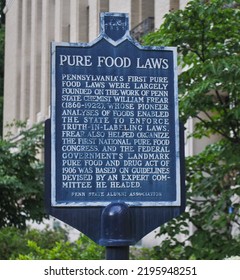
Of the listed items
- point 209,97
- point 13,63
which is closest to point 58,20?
point 13,63

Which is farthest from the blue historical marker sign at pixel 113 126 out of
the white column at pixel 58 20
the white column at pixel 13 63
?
the white column at pixel 13 63

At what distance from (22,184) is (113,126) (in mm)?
7710

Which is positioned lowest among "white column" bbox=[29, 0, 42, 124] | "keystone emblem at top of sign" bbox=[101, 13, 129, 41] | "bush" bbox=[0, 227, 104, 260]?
"bush" bbox=[0, 227, 104, 260]

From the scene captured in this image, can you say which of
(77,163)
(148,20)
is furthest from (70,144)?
(148,20)

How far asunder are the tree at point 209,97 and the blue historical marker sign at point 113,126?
5.70 feet

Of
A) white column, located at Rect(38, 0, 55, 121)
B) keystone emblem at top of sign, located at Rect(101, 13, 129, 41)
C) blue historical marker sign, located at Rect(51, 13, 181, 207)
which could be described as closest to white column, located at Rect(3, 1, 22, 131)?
white column, located at Rect(38, 0, 55, 121)

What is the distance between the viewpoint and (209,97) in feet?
31.7

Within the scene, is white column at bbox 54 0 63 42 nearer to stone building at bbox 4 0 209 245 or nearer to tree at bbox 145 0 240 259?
stone building at bbox 4 0 209 245

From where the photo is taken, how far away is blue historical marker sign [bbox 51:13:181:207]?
682 cm

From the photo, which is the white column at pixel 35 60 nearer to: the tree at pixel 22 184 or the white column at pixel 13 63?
the white column at pixel 13 63

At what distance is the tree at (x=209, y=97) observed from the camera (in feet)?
29.8

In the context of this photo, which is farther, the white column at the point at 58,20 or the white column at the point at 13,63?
the white column at the point at 13,63

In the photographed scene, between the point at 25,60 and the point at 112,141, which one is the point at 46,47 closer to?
the point at 25,60

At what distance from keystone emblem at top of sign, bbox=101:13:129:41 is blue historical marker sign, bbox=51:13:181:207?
0.21 feet
